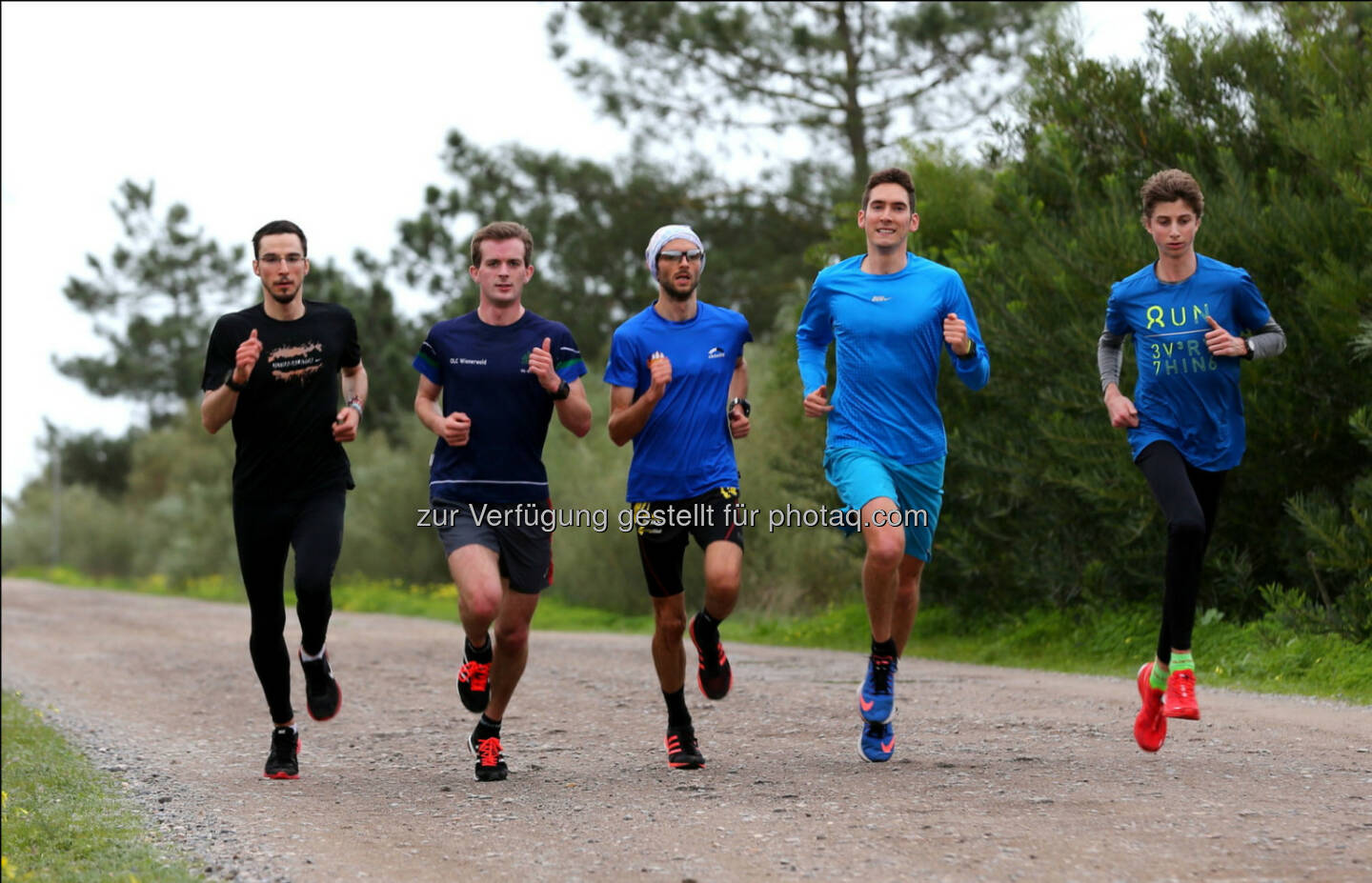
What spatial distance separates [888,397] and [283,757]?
354 cm

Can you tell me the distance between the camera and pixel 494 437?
24.5 feet

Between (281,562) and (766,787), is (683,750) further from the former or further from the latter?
(281,562)

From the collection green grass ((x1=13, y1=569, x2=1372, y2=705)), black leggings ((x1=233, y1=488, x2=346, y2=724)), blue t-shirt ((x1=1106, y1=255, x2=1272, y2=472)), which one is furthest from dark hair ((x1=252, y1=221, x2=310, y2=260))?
green grass ((x1=13, y1=569, x2=1372, y2=705))

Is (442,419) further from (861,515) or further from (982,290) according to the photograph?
(982,290)

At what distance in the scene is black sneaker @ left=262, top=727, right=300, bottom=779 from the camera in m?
7.94

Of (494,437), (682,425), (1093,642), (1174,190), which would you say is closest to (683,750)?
(682,425)

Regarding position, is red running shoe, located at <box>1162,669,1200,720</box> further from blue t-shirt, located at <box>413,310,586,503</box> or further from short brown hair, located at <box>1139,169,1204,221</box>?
blue t-shirt, located at <box>413,310,586,503</box>

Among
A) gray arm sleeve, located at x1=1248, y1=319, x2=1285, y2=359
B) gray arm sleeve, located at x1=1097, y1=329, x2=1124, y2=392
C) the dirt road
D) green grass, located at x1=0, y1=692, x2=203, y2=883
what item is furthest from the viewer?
gray arm sleeve, located at x1=1097, y1=329, x2=1124, y2=392

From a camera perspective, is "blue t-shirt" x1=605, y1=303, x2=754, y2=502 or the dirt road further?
"blue t-shirt" x1=605, y1=303, x2=754, y2=502

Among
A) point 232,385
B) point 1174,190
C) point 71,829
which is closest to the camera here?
point 71,829

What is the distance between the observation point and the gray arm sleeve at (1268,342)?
286 inches

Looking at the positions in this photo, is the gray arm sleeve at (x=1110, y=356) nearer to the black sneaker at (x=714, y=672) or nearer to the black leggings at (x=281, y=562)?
the black sneaker at (x=714, y=672)

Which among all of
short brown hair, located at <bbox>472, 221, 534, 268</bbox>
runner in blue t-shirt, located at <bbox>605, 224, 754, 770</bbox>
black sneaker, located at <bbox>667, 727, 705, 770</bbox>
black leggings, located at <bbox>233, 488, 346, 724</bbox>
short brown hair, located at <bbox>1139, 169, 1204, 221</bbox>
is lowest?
black sneaker, located at <bbox>667, 727, 705, 770</bbox>

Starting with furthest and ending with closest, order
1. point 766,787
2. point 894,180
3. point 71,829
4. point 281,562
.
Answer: point 281,562, point 894,180, point 766,787, point 71,829
